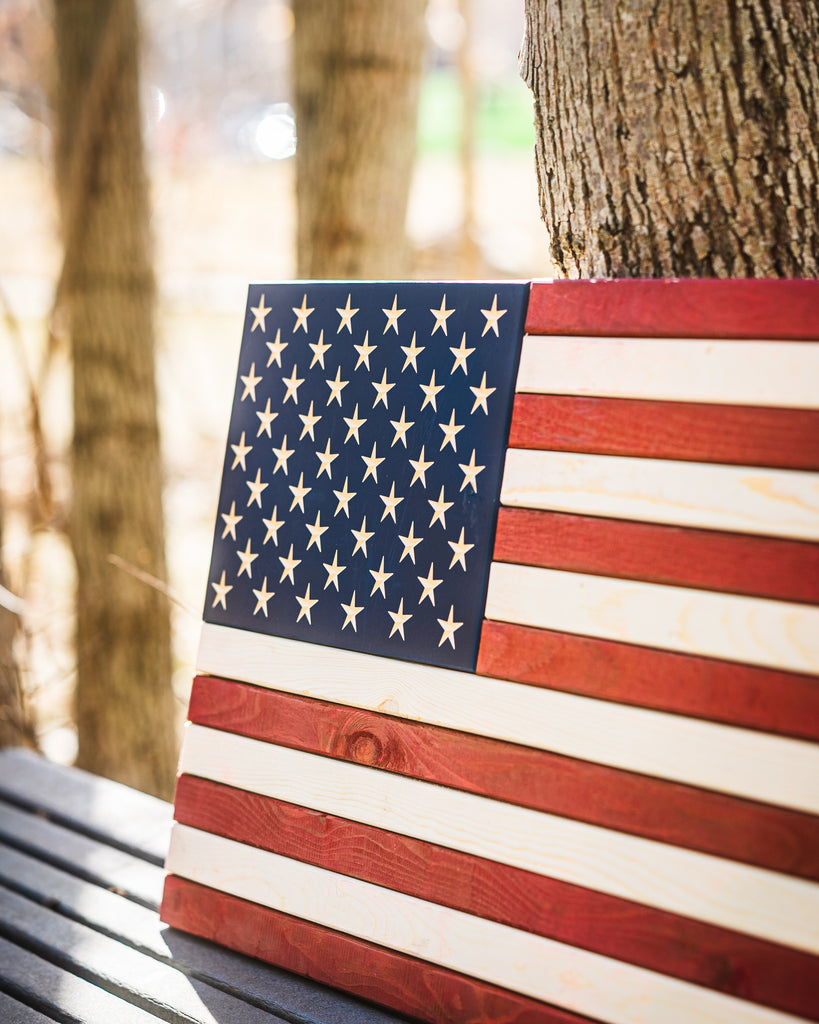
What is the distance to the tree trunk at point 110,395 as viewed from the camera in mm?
4023

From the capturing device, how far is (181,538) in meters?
8.09

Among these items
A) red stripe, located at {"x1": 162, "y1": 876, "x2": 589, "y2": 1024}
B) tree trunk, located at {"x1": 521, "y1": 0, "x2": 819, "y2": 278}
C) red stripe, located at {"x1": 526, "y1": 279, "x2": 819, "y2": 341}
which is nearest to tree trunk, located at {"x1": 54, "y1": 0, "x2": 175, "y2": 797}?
red stripe, located at {"x1": 162, "y1": 876, "x2": 589, "y2": 1024}

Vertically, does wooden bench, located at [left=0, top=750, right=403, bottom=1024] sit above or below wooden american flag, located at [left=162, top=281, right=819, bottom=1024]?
below

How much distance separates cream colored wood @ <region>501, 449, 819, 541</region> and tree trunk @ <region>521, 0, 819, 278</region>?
15.4 inches

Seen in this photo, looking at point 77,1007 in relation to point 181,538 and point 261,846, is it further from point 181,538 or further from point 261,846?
point 181,538

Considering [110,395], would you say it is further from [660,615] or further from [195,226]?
[195,226]

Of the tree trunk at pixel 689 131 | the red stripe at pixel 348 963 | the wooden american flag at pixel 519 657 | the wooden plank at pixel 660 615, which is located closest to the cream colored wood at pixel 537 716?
the wooden american flag at pixel 519 657

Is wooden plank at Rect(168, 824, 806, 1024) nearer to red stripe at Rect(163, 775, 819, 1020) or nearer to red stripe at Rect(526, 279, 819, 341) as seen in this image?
red stripe at Rect(163, 775, 819, 1020)

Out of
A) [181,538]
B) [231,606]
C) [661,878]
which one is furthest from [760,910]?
[181,538]

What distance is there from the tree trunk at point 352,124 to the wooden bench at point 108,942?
1.93 meters

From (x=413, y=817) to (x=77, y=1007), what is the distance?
2.13 feet

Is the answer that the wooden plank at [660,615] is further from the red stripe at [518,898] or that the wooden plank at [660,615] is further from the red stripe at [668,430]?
the red stripe at [518,898]

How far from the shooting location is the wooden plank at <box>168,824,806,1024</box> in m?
1.36

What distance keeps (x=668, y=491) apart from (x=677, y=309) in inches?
10.5
